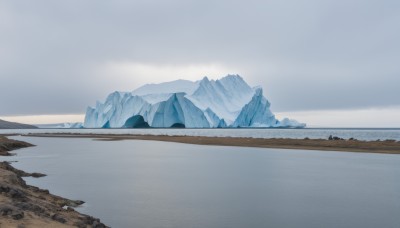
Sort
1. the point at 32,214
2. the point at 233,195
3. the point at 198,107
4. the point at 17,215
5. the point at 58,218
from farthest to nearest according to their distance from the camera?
the point at 198,107
the point at 233,195
the point at 58,218
the point at 32,214
the point at 17,215

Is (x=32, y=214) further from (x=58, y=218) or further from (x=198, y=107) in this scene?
(x=198, y=107)

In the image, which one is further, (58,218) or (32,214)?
(58,218)

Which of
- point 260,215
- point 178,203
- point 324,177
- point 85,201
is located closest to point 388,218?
point 260,215

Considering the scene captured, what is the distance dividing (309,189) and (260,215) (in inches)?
158

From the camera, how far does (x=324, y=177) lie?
15016 millimetres

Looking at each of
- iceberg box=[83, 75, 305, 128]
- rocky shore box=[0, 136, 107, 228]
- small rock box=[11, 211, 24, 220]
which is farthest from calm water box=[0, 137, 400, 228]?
iceberg box=[83, 75, 305, 128]

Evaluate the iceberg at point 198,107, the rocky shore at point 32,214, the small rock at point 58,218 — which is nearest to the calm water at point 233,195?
the rocky shore at point 32,214

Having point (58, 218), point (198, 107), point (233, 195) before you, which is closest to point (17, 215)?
point (58, 218)

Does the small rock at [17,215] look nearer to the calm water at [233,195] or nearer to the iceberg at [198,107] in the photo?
the calm water at [233,195]

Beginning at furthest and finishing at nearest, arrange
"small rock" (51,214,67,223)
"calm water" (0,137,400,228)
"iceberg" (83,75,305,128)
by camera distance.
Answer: "iceberg" (83,75,305,128)
"calm water" (0,137,400,228)
"small rock" (51,214,67,223)

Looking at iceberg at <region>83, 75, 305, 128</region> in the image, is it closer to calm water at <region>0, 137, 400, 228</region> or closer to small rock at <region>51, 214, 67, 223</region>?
calm water at <region>0, 137, 400, 228</region>

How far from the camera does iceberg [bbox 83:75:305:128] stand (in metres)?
80.8

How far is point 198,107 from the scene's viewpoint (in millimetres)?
77562

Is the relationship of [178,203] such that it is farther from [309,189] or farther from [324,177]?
[324,177]
